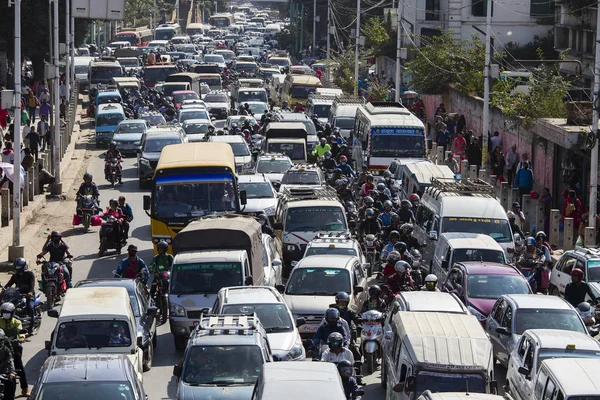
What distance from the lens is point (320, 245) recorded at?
87.9 feet

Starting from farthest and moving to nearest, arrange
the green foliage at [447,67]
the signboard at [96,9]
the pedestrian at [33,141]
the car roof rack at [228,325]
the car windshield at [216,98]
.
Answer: the car windshield at [216,98] < the signboard at [96,9] < the green foliage at [447,67] < the pedestrian at [33,141] < the car roof rack at [228,325]

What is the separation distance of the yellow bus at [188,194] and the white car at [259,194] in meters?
2.96

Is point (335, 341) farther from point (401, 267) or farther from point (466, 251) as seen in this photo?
point (466, 251)

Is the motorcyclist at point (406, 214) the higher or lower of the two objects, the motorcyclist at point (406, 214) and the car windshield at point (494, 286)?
the higher

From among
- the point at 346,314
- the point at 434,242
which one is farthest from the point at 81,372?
the point at 434,242

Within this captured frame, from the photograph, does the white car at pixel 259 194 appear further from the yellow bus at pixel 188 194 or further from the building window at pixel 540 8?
the building window at pixel 540 8

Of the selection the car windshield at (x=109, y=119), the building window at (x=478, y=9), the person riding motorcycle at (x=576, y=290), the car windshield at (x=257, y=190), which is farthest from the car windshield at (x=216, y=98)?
the person riding motorcycle at (x=576, y=290)

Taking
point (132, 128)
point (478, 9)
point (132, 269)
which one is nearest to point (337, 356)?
point (132, 269)

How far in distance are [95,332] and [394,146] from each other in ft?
74.0

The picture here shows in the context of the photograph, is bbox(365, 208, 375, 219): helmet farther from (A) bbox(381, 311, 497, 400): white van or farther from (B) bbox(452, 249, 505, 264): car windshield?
(A) bbox(381, 311, 497, 400): white van

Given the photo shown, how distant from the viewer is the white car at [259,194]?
109 feet

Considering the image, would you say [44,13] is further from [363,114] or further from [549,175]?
[549,175]

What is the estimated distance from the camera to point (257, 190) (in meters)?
34.5

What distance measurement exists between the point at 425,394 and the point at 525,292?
832cm
